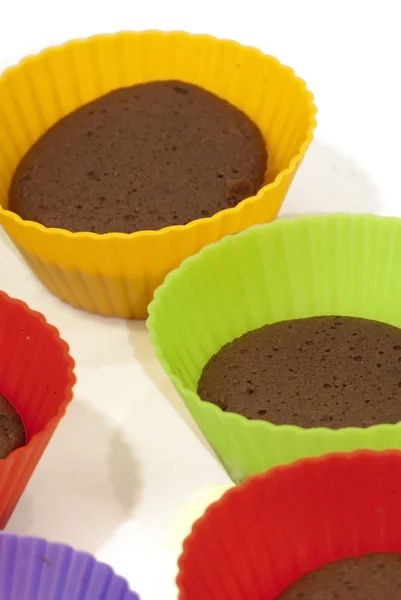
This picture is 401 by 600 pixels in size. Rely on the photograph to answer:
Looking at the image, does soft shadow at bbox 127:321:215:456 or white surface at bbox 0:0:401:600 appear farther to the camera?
soft shadow at bbox 127:321:215:456

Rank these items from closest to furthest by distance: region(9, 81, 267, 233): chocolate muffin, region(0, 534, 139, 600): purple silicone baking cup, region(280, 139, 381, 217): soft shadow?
1. region(0, 534, 139, 600): purple silicone baking cup
2. region(9, 81, 267, 233): chocolate muffin
3. region(280, 139, 381, 217): soft shadow

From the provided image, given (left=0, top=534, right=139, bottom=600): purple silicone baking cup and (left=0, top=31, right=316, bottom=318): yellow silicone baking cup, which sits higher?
(left=0, top=31, right=316, bottom=318): yellow silicone baking cup

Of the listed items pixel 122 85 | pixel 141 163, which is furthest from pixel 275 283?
pixel 122 85

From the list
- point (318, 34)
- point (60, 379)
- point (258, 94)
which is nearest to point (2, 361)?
point (60, 379)

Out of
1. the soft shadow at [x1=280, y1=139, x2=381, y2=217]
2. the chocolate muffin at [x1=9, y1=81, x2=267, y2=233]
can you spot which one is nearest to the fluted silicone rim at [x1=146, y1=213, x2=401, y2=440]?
the chocolate muffin at [x1=9, y1=81, x2=267, y2=233]

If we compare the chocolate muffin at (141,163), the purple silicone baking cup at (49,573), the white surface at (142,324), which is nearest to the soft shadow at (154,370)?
the white surface at (142,324)

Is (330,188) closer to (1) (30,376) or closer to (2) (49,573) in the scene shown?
(1) (30,376)

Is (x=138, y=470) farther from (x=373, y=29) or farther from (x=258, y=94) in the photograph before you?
(x=373, y=29)

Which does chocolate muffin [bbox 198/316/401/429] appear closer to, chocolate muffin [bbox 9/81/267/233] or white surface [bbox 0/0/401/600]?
white surface [bbox 0/0/401/600]
